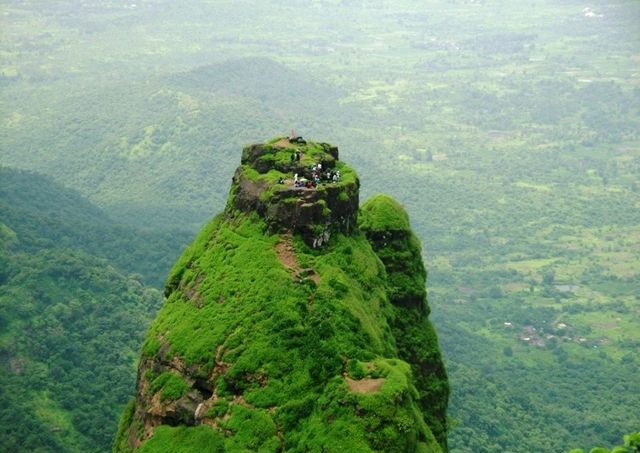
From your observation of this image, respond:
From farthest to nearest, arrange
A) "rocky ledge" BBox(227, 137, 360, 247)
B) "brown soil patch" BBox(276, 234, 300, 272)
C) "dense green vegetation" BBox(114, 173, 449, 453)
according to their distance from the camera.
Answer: "rocky ledge" BBox(227, 137, 360, 247), "brown soil patch" BBox(276, 234, 300, 272), "dense green vegetation" BBox(114, 173, 449, 453)

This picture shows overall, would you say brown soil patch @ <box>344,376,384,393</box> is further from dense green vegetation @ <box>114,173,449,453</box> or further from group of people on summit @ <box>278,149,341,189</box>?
group of people on summit @ <box>278,149,341,189</box>

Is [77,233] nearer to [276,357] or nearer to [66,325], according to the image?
[66,325]

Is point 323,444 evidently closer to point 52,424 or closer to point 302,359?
point 302,359

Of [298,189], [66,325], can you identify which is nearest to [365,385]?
[298,189]

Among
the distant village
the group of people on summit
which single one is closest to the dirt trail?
the group of people on summit

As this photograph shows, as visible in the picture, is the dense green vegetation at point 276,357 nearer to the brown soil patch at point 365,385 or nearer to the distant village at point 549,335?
the brown soil patch at point 365,385

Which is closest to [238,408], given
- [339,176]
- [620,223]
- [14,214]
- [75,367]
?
[339,176]
